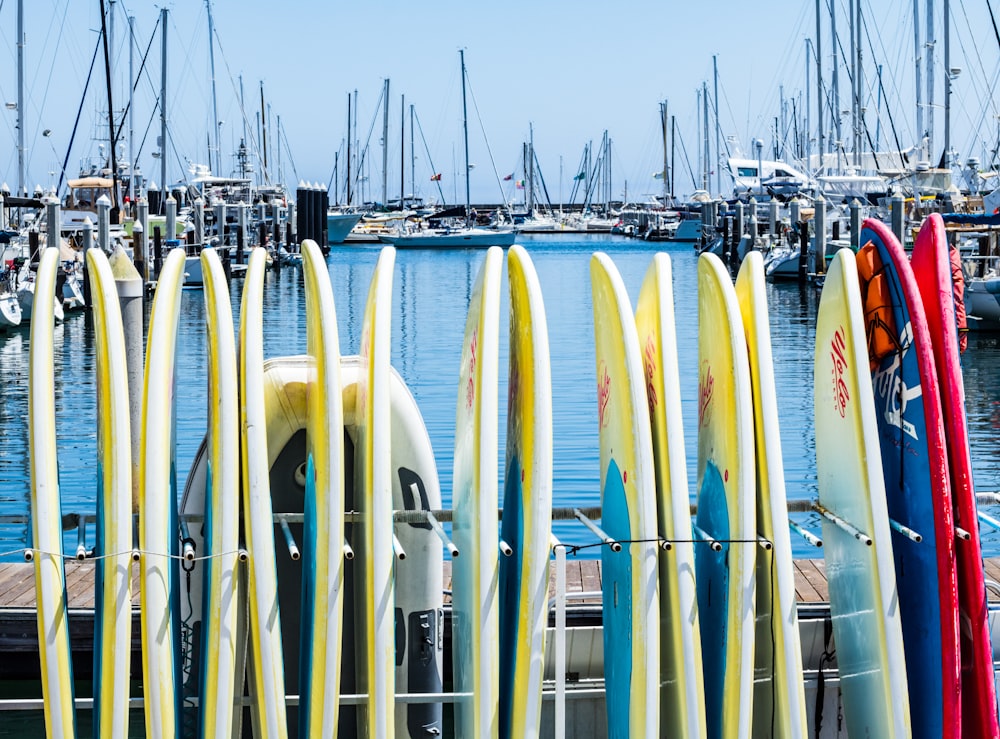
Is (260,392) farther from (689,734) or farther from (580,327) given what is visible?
(580,327)

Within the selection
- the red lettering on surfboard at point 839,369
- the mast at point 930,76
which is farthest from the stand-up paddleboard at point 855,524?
the mast at point 930,76

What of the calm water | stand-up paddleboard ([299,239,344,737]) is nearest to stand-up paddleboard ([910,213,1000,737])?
stand-up paddleboard ([299,239,344,737])

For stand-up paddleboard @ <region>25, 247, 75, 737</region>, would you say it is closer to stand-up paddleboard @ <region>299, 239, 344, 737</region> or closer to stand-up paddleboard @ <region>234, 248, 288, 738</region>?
stand-up paddleboard @ <region>234, 248, 288, 738</region>

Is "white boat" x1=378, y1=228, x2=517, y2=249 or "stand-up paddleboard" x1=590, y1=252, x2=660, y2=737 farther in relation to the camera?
"white boat" x1=378, y1=228, x2=517, y2=249

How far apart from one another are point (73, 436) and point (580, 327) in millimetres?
17545

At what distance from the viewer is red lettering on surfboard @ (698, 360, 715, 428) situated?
3.92 m

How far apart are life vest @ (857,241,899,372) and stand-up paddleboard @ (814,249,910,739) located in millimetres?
105

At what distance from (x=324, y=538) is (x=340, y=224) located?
7434 cm

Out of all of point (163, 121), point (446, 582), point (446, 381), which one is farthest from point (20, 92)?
point (446, 582)

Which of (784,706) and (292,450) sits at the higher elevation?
(292,450)

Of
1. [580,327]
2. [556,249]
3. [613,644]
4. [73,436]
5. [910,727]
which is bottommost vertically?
[910,727]

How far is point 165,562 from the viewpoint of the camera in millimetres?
3533

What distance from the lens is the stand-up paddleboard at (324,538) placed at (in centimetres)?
355

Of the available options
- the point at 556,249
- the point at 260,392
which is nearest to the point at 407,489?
the point at 260,392
